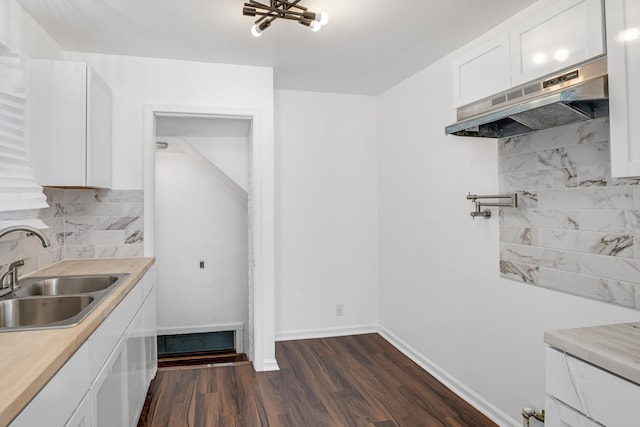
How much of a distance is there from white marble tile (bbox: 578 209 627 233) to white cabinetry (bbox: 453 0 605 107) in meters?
0.68

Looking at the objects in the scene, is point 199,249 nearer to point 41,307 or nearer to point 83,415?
point 41,307

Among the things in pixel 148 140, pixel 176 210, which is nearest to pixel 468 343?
pixel 148 140

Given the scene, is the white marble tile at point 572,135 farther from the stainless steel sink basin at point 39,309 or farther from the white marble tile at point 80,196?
the white marble tile at point 80,196

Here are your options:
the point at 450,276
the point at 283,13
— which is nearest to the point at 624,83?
the point at 283,13

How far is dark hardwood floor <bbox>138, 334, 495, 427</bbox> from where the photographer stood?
2.38 metres

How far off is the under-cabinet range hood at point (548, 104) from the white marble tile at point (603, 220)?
44 cm

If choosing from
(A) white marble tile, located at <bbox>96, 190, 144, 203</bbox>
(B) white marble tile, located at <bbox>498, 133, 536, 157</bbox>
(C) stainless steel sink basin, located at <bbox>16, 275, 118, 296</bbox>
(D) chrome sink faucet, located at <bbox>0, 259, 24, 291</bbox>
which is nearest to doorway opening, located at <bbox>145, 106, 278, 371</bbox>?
(A) white marble tile, located at <bbox>96, 190, 144, 203</bbox>

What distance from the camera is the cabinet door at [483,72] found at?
6.18 feet

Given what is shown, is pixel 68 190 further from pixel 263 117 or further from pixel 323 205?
pixel 323 205

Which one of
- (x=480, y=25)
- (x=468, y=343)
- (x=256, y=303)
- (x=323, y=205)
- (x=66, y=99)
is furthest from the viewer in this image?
(x=323, y=205)

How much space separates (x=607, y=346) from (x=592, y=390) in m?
0.15

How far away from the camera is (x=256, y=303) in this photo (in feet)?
10.2

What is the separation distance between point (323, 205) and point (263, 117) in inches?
45.1

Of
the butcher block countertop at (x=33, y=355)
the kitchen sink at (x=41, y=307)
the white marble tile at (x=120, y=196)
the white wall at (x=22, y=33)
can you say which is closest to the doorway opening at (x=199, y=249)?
the white marble tile at (x=120, y=196)
